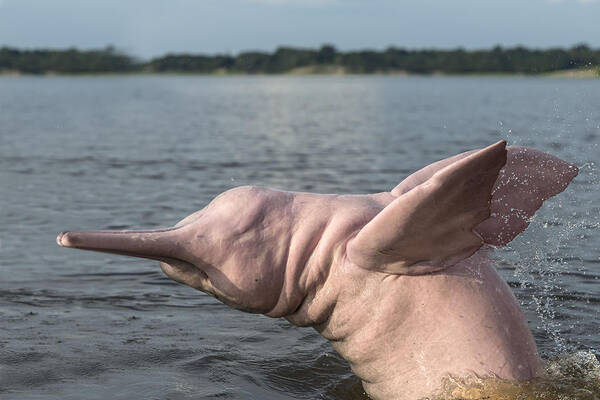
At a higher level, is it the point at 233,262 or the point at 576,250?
the point at 233,262

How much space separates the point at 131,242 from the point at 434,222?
1.59 metres

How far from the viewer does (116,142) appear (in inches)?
1133

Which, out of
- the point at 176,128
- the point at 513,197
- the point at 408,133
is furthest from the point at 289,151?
the point at 513,197

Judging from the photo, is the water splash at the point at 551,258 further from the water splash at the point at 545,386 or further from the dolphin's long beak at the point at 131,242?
the dolphin's long beak at the point at 131,242

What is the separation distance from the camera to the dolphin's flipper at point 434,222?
4.02 meters

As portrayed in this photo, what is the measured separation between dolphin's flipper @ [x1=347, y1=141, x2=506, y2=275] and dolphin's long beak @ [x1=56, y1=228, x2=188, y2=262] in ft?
3.19

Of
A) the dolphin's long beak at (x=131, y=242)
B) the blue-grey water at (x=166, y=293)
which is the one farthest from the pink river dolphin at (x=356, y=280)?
the blue-grey water at (x=166, y=293)

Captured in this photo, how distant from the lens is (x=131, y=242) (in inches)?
177

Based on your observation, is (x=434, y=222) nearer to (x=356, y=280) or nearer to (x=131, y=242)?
(x=356, y=280)

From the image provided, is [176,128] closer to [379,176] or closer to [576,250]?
[379,176]

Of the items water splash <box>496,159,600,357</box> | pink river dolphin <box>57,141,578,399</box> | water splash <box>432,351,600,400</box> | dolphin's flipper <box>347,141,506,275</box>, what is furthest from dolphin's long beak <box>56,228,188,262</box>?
water splash <box>496,159,600,357</box>

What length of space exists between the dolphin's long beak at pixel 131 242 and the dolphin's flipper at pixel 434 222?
0.97 meters

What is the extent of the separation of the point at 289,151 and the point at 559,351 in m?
18.6

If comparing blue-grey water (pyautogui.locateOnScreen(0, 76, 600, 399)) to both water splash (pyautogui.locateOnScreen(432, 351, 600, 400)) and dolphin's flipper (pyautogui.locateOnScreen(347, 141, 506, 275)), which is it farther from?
dolphin's flipper (pyautogui.locateOnScreen(347, 141, 506, 275))
